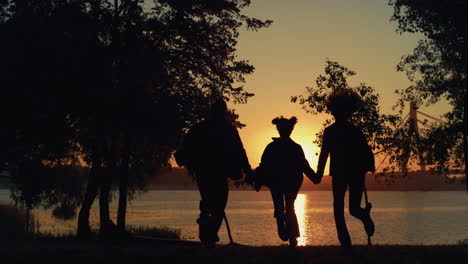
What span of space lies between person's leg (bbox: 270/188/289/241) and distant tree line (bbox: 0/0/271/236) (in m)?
14.1

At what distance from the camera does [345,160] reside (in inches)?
418

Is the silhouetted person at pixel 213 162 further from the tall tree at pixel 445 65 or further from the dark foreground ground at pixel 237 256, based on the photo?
the tall tree at pixel 445 65

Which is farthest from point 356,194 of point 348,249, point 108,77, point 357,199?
point 108,77

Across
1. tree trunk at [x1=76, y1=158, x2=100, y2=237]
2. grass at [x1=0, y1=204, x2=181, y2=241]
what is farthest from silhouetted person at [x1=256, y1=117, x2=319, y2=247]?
grass at [x1=0, y1=204, x2=181, y2=241]

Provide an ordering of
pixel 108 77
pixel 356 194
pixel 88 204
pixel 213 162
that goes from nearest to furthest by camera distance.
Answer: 1. pixel 356 194
2. pixel 213 162
3. pixel 108 77
4. pixel 88 204

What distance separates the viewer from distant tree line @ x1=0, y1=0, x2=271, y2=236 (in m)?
24.2

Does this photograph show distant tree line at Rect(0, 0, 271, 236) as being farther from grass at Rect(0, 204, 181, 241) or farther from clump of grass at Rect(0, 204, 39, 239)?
clump of grass at Rect(0, 204, 39, 239)

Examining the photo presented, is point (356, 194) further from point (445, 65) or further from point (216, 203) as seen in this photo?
point (445, 65)

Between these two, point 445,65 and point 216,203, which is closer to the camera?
point 216,203

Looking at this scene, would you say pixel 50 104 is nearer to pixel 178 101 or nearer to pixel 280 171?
pixel 178 101

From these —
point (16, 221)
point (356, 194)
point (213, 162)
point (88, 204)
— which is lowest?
point (16, 221)

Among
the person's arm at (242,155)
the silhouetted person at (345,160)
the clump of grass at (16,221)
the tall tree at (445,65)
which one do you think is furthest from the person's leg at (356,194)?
the clump of grass at (16,221)

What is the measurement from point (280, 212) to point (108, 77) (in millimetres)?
16072

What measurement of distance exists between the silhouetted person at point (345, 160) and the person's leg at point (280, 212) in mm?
930
